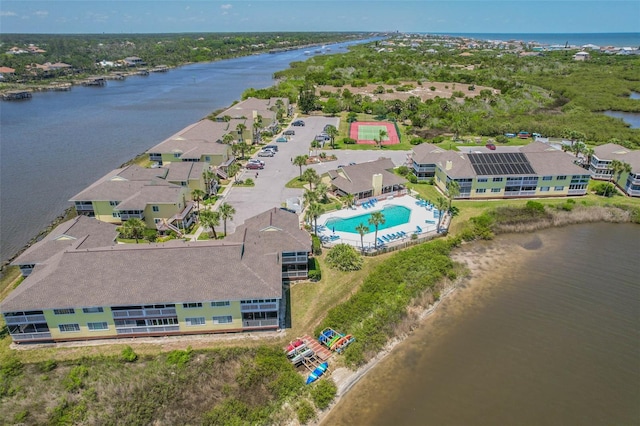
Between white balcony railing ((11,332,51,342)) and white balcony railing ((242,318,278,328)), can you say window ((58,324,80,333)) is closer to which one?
white balcony railing ((11,332,51,342))

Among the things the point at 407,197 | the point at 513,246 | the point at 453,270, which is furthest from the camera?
the point at 407,197

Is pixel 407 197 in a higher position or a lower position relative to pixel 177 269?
lower

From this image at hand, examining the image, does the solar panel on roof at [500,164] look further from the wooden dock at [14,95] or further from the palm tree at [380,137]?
the wooden dock at [14,95]

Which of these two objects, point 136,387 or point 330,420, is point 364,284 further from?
point 136,387

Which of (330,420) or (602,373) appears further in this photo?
(602,373)

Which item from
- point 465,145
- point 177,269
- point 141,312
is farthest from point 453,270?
point 465,145

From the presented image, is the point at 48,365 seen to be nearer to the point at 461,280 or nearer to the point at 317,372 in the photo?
the point at 317,372

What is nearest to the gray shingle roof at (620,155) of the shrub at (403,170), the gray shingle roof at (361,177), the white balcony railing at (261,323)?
the shrub at (403,170)
